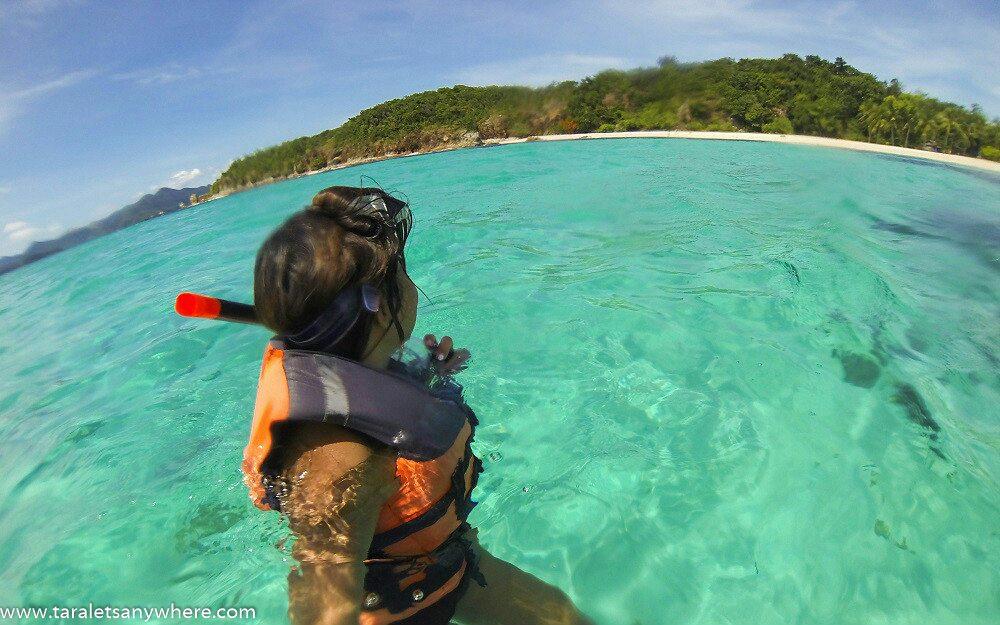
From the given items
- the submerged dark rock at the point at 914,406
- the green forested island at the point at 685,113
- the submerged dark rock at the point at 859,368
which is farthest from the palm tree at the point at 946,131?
the submerged dark rock at the point at 914,406

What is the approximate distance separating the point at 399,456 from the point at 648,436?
2002mm

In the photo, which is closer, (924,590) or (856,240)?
(924,590)

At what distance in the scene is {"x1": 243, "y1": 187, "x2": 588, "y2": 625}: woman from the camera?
980 millimetres

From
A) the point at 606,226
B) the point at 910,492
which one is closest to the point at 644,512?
the point at 910,492

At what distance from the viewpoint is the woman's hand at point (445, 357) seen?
2.00 m

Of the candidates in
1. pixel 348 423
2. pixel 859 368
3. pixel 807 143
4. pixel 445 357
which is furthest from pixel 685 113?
pixel 348 423

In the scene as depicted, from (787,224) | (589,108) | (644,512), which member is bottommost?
(644,512)

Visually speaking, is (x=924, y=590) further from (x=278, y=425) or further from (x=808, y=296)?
(x=808, y=296)

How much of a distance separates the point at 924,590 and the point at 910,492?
0.57 metres

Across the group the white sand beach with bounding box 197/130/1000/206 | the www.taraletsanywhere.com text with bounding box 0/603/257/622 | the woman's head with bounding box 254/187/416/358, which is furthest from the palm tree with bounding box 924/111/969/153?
the www.taraletsanywhere.com text with bounding box 0/603/257/622

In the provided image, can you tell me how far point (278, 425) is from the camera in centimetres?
104

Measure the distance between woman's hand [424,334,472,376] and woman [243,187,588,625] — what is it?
0.56m

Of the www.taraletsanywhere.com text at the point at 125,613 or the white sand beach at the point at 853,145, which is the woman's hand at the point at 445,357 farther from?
the white sand beach at the point at 853,145

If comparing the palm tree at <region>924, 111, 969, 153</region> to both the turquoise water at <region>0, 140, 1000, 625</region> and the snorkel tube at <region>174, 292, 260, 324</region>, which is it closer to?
the turquoise water at <region>0, 140, 1000, 625</region>
